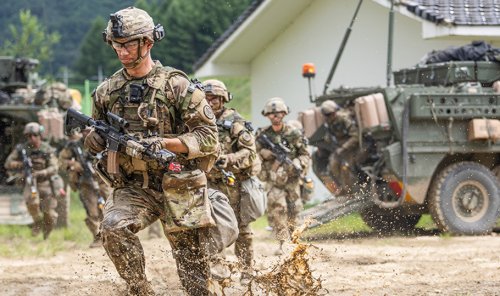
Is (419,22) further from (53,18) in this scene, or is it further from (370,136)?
(53,18)

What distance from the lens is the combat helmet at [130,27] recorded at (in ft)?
24.3

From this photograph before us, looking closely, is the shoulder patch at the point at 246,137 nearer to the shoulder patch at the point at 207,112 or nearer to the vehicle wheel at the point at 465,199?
the shoulder patch at the point at 207,112

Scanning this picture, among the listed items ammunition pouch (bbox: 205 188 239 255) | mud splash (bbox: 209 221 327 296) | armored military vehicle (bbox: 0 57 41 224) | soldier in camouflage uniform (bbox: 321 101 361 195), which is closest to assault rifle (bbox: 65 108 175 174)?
ammunition pouch (bbox: 205 188 239 255)

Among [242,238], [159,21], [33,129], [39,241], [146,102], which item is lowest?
[39,241]

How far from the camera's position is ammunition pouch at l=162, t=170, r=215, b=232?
753 cm

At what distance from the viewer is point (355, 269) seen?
1162cm

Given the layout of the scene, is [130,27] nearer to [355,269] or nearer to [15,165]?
[355,269]

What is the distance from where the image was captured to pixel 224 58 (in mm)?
22219

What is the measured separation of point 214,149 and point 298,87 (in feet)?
46.4

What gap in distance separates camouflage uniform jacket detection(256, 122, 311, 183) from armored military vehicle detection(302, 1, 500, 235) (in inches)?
37.2

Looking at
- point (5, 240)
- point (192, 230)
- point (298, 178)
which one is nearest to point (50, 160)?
point (5, 240)

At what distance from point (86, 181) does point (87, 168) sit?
0.17 metres

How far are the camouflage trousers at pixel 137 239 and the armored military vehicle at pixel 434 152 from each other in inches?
272

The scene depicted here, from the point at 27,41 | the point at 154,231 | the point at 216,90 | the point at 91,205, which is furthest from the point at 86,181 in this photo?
the point at 27,41
